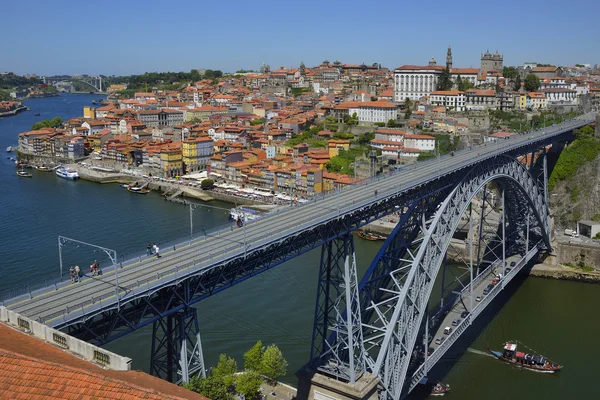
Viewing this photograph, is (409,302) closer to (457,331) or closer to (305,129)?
(457,331)

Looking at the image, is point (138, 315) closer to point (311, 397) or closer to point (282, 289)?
point (311, 397)

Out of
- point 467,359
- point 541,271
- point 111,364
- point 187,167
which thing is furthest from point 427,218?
point 187,167

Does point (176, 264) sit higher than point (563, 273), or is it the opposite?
point (176, 264)

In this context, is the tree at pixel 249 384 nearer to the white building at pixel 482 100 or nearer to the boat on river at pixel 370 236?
the boat on river at pixel 370 236

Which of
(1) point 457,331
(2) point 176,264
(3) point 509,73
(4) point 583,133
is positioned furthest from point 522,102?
(2) point 176,264

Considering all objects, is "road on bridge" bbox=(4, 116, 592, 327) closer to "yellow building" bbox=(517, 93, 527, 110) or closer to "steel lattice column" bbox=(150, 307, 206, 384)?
"steel lattice column" bbox=(150, 307, 206, 384)

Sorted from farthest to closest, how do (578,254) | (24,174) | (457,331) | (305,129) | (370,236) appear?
(305,129) → (24,174) → (370,236) → (578,254) → (457,331)
